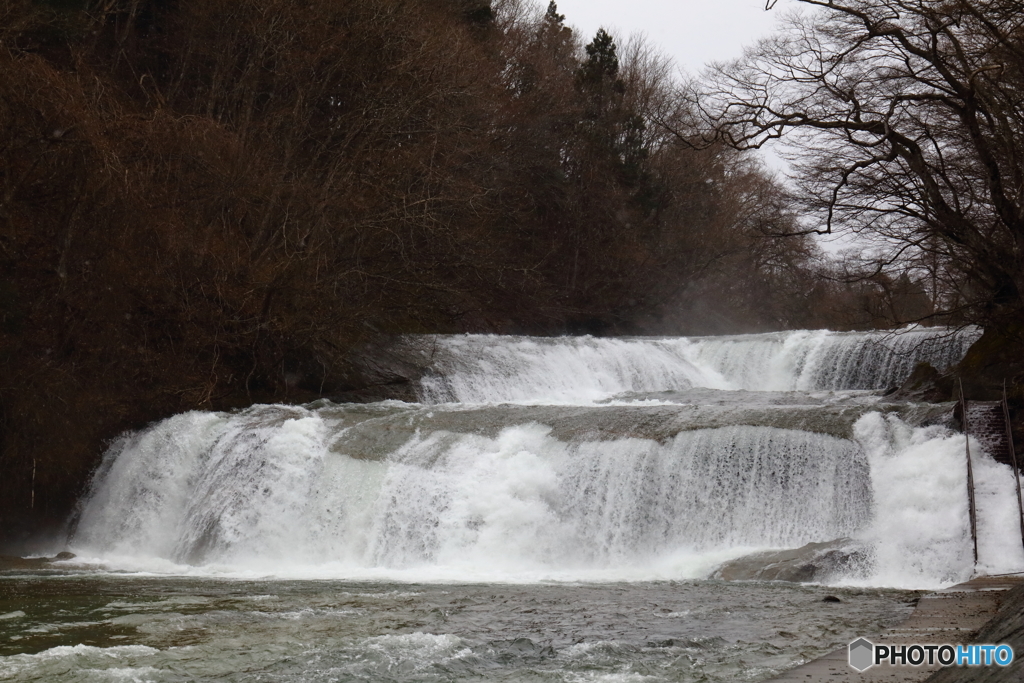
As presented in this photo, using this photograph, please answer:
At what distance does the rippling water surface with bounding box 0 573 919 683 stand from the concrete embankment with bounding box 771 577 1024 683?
0.82 ft

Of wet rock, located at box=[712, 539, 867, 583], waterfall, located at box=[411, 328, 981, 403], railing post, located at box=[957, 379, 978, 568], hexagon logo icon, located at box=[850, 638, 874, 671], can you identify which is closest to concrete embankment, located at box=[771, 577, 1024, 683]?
hexagon logo icon, located at box=[850, 638, 874, 671]

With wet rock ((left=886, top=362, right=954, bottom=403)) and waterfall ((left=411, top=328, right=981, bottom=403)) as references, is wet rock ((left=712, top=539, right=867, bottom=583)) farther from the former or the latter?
waterfall ((left=411, top=328, right=981, bottom=403))

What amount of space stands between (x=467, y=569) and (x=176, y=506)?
4857 mm

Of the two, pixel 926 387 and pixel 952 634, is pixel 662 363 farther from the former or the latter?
pixel 952 634

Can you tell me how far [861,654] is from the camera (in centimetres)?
618

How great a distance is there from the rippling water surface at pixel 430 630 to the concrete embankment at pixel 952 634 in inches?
9.8

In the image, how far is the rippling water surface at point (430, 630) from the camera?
6.36 m

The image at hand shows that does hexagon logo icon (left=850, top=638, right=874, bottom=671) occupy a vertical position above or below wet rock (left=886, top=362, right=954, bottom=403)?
below

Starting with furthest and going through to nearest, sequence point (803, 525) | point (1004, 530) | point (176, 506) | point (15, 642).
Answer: point (176, 506)
point (803, 525)
point (1004, 530)
point (15, 642)

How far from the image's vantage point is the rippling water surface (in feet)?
20.9

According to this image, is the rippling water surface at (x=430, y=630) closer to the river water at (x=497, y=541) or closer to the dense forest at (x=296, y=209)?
the river water at (x=497, y=541)

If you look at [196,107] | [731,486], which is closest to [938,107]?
[731,486]

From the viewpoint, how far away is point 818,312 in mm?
34938

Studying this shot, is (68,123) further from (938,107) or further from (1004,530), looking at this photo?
(1004,530)
